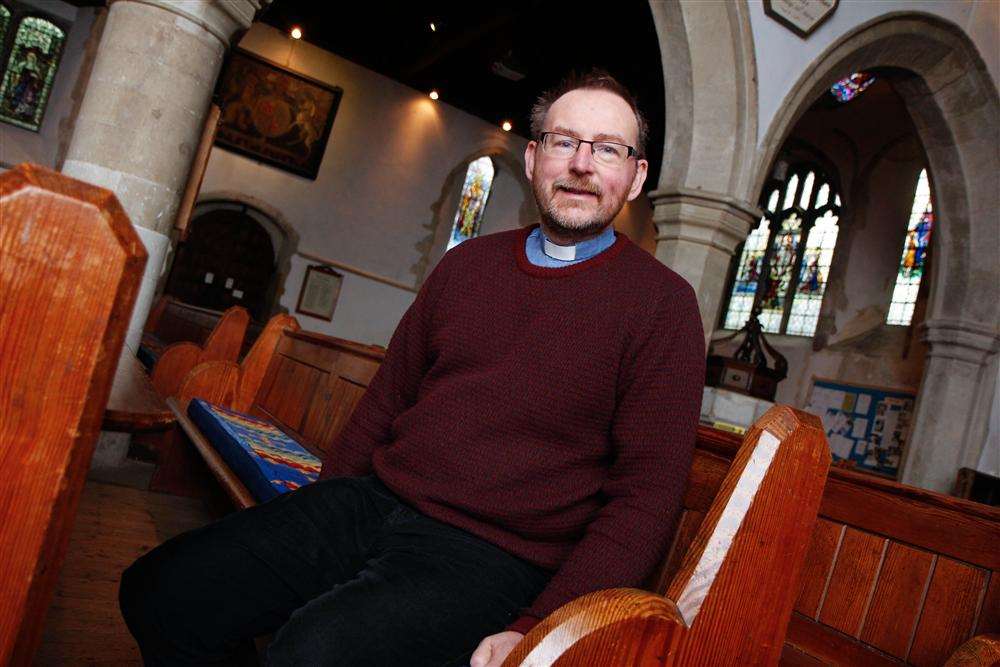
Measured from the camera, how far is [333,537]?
132 cm

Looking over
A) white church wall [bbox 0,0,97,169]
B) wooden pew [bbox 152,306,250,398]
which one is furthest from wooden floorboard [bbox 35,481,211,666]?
white church wall [bbox 0,0,97,169]

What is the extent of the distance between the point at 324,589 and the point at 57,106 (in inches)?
410

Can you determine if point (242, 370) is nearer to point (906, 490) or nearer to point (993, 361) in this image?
point (906, 490)

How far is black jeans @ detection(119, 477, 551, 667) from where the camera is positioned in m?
1.08

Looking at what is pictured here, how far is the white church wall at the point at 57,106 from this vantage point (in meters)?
9.23

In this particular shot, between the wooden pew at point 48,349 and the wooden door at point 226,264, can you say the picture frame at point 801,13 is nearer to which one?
the wooden pew at point 48,349

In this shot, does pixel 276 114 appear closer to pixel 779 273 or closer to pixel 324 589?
pixel 779 273

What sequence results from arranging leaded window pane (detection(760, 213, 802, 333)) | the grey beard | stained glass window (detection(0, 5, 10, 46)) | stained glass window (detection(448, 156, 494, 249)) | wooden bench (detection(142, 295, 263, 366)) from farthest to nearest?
stained glass window (detection(448, 156, 494, 249)), leaded window pane (detection(760, 213, 802, 333)), stained glass window (detection(0, 5, 10, 46)), wooden bench (detection(142, 295, 263, 366)), the grey beard

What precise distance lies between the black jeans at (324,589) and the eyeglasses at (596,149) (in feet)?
2.50

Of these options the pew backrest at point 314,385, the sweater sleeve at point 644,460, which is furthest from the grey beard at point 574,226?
the pew backrest at point 314,385

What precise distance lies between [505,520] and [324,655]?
37 centimetres

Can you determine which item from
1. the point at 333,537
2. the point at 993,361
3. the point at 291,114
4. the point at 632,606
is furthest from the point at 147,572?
the point at 291,114

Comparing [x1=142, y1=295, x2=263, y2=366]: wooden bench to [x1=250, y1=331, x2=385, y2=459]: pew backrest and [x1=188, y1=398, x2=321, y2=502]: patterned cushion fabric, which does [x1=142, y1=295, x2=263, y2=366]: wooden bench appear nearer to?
[x1=250, y1=331, x2=385, y2=459]: pew backrest

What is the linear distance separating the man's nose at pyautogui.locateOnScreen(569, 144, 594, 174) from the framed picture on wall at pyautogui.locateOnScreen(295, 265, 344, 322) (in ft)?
33.0
